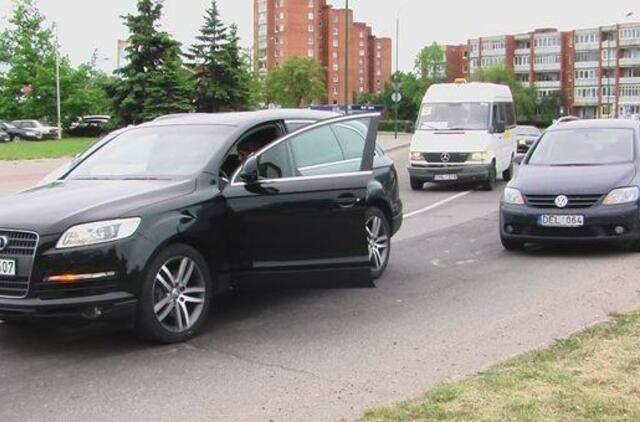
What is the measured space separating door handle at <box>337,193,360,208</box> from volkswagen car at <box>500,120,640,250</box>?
3.50 metres

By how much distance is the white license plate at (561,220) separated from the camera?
9.22 m

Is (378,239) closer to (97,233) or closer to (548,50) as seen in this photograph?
(97,233)

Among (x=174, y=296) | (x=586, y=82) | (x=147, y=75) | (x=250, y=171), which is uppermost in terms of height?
(x=586, y=82)

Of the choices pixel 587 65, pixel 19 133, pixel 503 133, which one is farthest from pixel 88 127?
pixel 587 65

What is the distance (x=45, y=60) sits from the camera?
237 feet

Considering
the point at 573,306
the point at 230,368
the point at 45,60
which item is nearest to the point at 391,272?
the point at 573,306

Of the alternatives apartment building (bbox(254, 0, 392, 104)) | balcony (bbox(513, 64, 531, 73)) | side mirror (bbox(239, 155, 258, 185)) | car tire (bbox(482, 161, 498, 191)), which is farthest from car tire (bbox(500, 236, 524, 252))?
balcony (bbox(513, 64, 531, 73))

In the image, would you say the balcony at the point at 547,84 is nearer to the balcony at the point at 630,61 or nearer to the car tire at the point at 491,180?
the balcony at the point at 630,61

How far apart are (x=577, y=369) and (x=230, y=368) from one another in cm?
224

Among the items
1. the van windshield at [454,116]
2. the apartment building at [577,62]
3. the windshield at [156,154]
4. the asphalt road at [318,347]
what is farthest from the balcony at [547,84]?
the windshield at [156,154]

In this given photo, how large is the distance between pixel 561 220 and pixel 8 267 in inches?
244

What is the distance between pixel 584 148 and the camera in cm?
1052

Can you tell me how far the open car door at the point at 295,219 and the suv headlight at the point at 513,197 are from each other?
129 inches

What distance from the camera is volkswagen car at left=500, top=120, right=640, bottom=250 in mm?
9219
